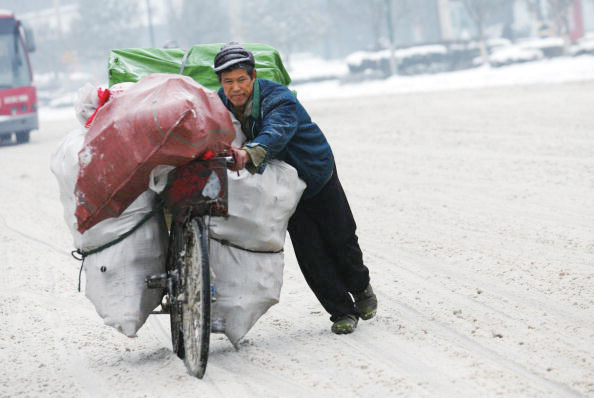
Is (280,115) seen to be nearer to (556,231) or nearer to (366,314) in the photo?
(366,314)

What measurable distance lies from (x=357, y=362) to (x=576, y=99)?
637 inches

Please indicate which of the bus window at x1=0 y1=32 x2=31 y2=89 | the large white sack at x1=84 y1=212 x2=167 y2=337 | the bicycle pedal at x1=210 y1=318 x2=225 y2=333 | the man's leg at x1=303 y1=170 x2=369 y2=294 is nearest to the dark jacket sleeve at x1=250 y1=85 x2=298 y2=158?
the man's leg at x1=303 y1=170 x2=369 y2=294

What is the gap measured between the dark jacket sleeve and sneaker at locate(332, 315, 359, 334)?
994 mm

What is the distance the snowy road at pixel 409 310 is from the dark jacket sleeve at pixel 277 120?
1.03 m

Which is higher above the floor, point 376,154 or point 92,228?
point 92,228

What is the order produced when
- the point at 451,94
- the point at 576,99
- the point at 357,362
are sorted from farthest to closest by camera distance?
the point at 451,94
the point at 576,99
the point at 357,362

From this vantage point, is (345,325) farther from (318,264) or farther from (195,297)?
(195,297)

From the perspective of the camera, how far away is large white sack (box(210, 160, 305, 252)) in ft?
16.8

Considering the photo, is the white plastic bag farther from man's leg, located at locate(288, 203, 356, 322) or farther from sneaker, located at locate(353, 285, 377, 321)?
sneaker, located at locate(353, 285, 377, 321)

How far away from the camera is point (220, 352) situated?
5.43 m

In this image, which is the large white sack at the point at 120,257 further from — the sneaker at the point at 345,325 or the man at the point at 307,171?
the sneaker at the point at 345,325

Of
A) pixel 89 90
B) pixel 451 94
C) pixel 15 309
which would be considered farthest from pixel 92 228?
pixel 451 94

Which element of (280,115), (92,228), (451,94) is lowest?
(451,94)

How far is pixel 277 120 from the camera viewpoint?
5.02 m
